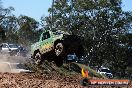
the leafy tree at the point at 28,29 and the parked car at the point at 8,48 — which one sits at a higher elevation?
the leafy tree at the point at 28,29

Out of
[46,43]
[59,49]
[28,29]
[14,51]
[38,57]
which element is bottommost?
[38,57]

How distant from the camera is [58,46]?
20.8m

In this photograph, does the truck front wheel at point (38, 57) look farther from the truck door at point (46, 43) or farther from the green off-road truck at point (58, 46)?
the truck door at point (46, 43)

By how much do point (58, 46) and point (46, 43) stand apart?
52.7 inches

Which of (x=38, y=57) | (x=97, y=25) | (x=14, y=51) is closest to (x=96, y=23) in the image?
(x=97, y=25)

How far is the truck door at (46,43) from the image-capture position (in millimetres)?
21447

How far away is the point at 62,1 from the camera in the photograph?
187 ft

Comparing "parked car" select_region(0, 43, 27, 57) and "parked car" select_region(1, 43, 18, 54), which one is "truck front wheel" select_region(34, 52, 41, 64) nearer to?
"parked car" select_region(0, 43, 27, 57)

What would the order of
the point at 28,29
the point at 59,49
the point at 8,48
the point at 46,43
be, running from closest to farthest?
the point at 59,49, the point at 46,43, the point at 8,48, the point at 28,29

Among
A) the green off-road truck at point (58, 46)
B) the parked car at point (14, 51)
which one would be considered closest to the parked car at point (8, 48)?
the parked car at point (14, 51)

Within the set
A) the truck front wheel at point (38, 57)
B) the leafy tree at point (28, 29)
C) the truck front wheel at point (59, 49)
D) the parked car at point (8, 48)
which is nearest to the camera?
the truck front wheel at point (59, 49)

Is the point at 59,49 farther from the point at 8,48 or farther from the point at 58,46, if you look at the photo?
the point at 8,48

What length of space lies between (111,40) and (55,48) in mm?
35692

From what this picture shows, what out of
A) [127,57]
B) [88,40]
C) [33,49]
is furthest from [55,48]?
[127,57]
